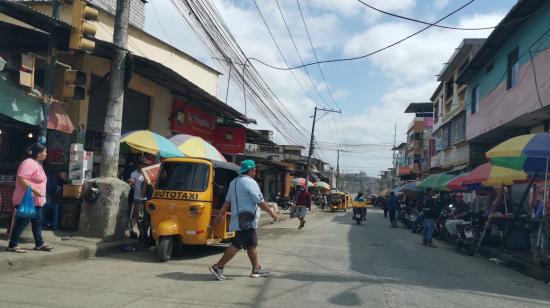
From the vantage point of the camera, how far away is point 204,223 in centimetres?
952

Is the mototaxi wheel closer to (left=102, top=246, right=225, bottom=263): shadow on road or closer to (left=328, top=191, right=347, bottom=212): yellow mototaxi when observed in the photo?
(left=102, top=246, right=225, bottom=263): shadow on road

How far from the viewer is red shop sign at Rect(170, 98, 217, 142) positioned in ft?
60.2

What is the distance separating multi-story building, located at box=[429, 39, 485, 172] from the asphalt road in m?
18.0

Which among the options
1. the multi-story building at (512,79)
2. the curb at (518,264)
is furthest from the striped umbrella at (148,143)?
the multi-story building at (512,79)

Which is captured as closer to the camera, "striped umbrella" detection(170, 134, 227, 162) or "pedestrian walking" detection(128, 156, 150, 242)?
"pedestrian walking" detection(128, 156, 150, 242)

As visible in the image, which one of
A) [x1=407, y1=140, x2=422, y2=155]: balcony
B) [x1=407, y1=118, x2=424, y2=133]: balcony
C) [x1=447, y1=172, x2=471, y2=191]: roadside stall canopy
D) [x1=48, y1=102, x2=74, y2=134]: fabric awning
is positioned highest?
[x1=407, y1=118, x2=424, y2=133]: balcony

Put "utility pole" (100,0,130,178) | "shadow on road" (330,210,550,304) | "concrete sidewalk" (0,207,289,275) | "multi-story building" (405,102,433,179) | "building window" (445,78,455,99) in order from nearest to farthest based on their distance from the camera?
"concrete sidewalk" (0,207,289,275) < "shadow on road" (330,210,550,304) < "utility pole" (100,0,130,178) < "building window" (445,78,455,99) < "multi-story building" (405,102,433,179)

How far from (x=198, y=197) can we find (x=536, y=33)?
13.3 meters

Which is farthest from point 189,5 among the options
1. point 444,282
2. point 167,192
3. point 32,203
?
point 444,282

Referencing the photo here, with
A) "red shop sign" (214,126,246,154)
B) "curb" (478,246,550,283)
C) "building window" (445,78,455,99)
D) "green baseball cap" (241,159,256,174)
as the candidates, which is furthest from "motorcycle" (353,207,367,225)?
"green baseball cap" (241,159,256,174)

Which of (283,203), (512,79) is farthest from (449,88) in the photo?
(512,79)

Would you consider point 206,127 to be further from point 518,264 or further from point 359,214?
point 518,264

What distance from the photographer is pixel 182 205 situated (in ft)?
31.0

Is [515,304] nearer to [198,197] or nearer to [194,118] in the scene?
[198,197]
